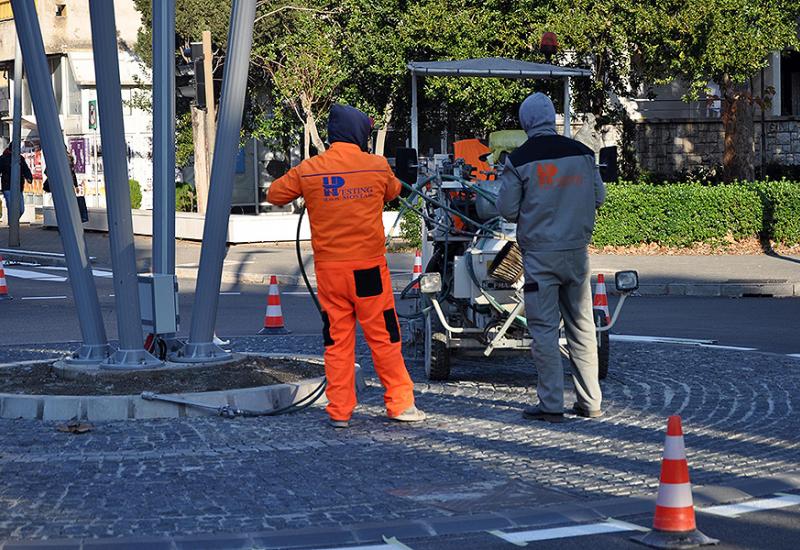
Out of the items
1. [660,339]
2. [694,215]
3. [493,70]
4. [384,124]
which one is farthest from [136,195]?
[660,339]

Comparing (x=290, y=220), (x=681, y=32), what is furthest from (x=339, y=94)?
(x=681, y=32)

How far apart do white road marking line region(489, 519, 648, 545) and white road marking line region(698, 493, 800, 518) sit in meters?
0.50

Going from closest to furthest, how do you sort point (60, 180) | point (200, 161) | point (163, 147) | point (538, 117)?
point (538, 117), point (60, 180), point (163, 147), point (200, 161)

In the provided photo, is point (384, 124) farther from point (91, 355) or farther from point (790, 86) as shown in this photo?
→ point (91, 355)

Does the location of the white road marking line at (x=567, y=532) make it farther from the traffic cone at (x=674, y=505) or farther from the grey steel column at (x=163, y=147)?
the grey steel column at (x=163, y=147)

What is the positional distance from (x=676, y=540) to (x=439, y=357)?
4.99 meters

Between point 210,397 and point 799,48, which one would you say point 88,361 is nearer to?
point 210,397

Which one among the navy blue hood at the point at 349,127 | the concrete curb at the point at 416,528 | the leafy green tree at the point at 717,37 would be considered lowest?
the concrete curb at the point at 416,528

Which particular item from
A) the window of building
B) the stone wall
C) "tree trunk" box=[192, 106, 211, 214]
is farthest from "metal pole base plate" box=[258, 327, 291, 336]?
the window of building

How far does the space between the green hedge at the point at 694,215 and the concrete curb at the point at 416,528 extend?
17.6m

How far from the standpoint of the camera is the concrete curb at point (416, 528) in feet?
20.3

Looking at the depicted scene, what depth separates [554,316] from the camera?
915 centimetres

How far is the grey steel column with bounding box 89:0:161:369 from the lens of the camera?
10.1 metres

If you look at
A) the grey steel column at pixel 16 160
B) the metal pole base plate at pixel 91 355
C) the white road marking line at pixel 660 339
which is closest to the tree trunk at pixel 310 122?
the grey steel column at pixel 16 160
